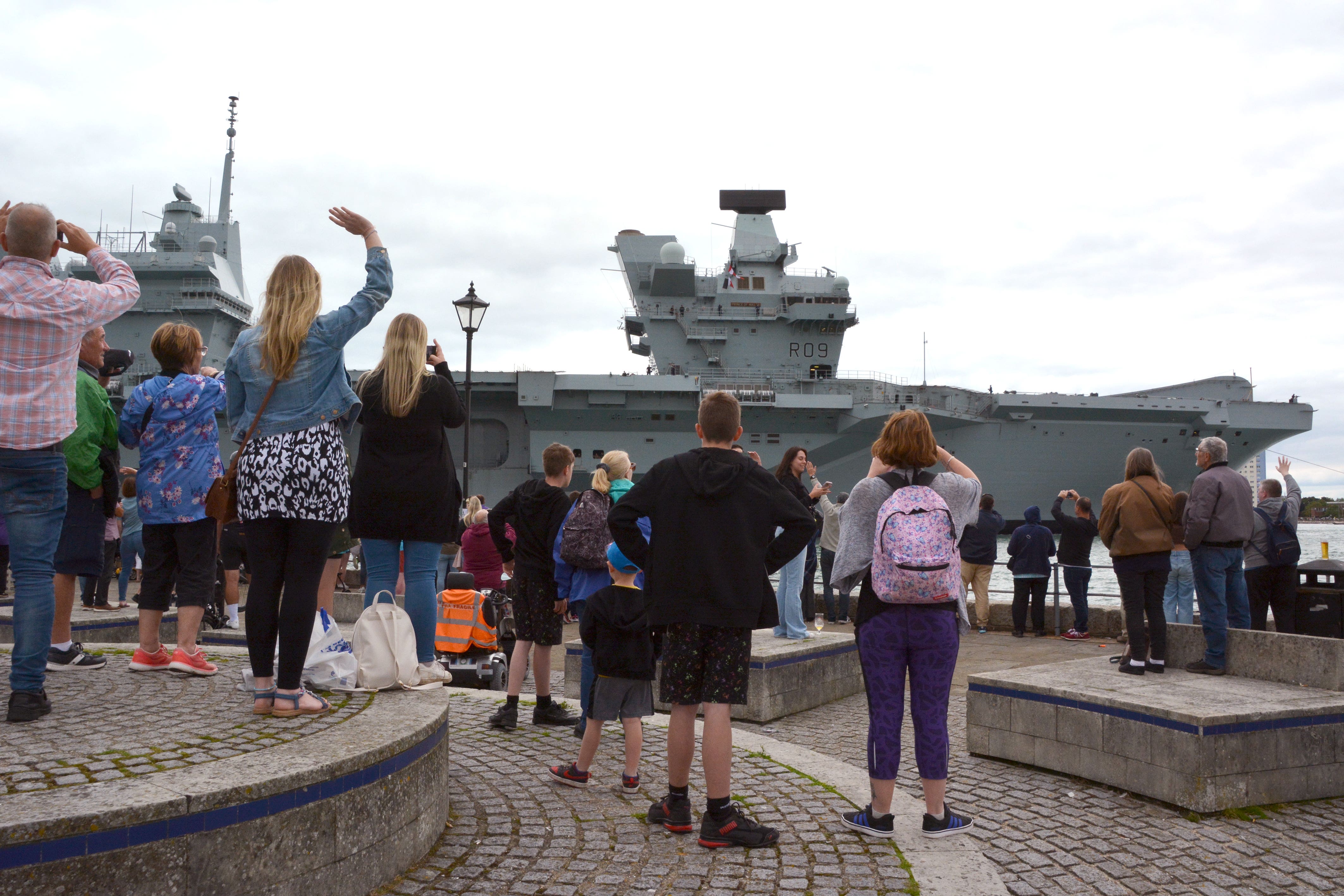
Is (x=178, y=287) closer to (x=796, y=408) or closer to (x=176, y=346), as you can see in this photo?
(x=796, y=408)

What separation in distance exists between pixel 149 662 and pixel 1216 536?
5546 mm

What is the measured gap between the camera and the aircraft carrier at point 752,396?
106ft

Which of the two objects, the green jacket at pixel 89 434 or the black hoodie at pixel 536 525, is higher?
the green jacket at pixel 89 434

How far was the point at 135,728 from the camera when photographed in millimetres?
2803

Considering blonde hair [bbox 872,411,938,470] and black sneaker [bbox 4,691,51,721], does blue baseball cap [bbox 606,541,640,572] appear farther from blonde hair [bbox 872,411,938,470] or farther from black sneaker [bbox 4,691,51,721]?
black sneaker [bbox 4,691,51,721]

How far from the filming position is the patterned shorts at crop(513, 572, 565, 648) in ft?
14.7

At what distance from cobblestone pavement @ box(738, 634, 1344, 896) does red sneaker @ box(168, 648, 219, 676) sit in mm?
3113

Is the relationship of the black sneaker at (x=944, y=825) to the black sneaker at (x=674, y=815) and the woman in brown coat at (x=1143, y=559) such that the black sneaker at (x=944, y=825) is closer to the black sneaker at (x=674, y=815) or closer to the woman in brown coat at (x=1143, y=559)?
the black sneaker at (x=674, y=815)

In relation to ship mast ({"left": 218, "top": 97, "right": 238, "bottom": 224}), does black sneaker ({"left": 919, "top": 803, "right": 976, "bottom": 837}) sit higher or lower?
lower

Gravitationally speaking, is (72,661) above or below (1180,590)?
below

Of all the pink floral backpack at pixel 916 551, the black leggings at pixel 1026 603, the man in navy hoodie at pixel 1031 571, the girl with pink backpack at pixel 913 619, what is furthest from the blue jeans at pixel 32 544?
the black leggings at pixel 1026 603

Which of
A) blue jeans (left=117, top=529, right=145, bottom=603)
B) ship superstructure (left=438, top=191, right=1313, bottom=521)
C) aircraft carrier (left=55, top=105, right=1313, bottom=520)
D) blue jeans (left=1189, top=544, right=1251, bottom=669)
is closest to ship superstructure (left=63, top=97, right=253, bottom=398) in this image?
aircraft carrier (left=55, top=105, right=1313, bottom=520)

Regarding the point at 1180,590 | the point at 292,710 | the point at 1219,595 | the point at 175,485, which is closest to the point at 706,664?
the point at 292,710

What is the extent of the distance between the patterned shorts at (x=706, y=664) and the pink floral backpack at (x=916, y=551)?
1.79 ft
